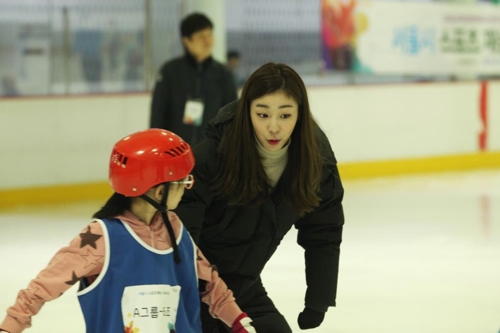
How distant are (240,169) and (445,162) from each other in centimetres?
844

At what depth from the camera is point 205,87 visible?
18.9ft

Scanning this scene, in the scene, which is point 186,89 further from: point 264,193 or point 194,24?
point 264,193

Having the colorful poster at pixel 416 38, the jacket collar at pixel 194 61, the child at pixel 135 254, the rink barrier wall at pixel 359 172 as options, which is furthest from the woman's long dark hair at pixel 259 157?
the colorful poster at pixel 416 38

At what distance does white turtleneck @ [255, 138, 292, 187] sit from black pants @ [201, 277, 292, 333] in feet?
1.06

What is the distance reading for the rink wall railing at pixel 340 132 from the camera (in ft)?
26.8

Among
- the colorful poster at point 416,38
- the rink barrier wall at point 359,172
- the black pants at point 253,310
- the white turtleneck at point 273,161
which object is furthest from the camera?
the colorful poster at point 416,38

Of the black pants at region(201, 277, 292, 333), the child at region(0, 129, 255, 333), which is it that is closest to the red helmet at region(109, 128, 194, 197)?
the child at region(0, 129, 255, 333)

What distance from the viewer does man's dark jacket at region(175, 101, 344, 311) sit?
265 cm

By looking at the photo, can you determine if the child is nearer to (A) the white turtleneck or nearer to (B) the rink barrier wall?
(A) the white turtleneck

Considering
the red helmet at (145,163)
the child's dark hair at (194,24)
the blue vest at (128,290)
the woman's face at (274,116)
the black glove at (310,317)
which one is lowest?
the black glove at (310,317)

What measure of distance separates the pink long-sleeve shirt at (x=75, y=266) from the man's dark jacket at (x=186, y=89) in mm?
3392

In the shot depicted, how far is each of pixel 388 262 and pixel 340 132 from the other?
4474mm

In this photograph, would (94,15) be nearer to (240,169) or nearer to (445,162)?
(445,162)

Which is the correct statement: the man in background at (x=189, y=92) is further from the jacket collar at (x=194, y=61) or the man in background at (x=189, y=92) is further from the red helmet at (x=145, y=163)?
the red helmet at (x=145, y=163)
